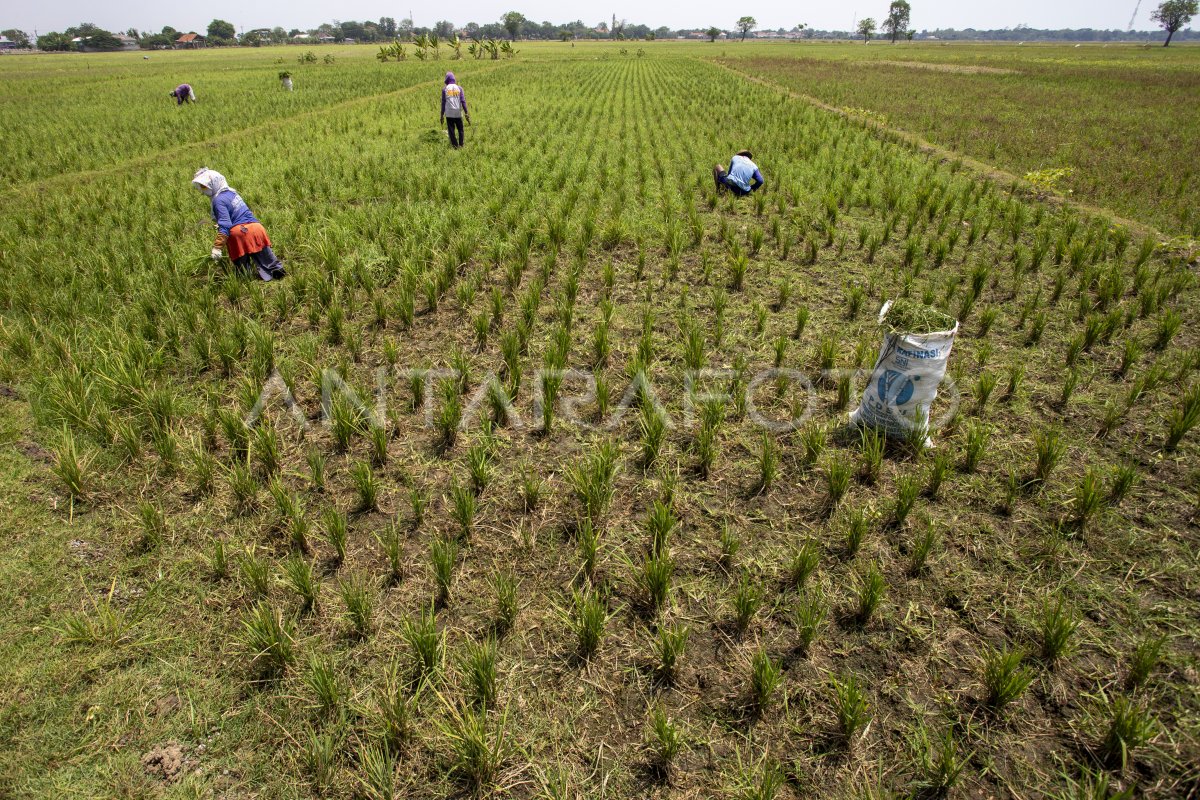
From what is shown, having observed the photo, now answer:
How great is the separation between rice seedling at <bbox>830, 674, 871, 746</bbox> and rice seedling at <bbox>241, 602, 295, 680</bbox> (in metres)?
1.99

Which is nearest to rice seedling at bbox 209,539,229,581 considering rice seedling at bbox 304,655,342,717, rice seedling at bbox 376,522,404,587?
rice seedling at bbox 376,522,404,587

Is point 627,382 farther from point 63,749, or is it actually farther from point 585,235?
point 63,749

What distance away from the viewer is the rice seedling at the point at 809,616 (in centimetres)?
212

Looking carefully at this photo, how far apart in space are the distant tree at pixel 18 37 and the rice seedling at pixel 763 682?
431ft

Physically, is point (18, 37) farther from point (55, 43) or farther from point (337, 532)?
point (337, 532)

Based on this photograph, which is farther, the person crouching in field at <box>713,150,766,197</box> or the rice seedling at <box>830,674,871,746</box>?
the person crouching in field at <box>713,150,766,197</box>

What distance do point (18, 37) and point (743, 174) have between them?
430ft

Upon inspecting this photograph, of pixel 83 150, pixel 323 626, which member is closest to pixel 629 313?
pixel 323 626

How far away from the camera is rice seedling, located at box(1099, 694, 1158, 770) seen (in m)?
1.74

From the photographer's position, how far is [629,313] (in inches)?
187

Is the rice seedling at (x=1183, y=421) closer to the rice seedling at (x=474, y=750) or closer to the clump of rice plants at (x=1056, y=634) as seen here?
the clump of rice plants at (x=1056, y=634)

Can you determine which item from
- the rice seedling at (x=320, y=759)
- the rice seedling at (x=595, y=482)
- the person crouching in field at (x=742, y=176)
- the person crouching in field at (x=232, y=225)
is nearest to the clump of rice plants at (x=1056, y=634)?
the rice seedling at (x=595, y=482)

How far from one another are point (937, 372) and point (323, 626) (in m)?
3.19

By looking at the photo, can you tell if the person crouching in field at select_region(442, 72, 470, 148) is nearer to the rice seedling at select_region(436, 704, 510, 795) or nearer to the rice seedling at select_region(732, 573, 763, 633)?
the rice seedling at select_region(732, 573, 763, 633)
